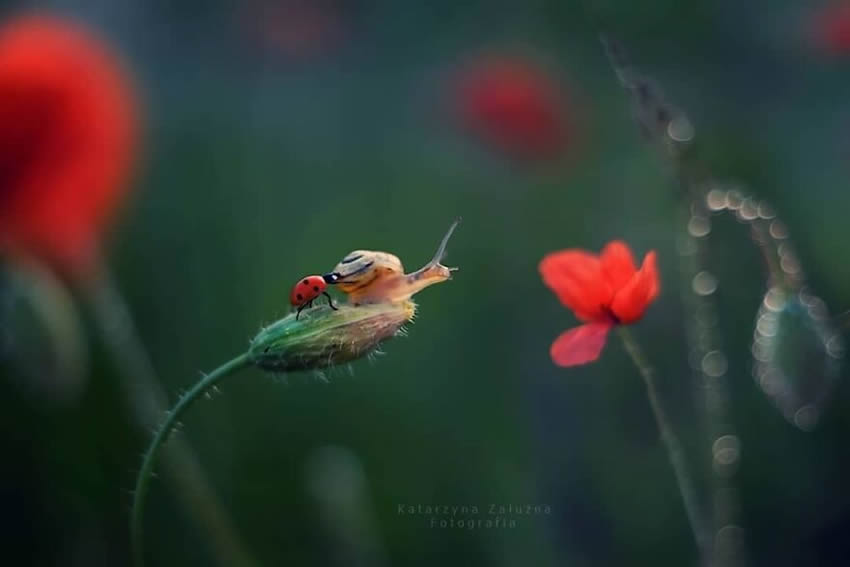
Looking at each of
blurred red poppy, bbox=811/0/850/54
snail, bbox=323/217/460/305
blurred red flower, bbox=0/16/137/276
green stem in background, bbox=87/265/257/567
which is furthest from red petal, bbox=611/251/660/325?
blurred red poppy, bbox=811/0/850/54

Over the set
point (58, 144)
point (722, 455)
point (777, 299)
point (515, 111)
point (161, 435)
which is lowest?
point (722, 455)

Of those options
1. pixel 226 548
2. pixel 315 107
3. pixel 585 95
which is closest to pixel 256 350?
pixel 226 548

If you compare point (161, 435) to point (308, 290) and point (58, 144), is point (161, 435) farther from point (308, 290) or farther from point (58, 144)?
point (58, 144)

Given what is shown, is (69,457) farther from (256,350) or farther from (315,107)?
(315,107)

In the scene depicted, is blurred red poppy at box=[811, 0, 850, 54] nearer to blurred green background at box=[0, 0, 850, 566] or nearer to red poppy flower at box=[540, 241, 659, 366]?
blurred green background at box=[0, 0, 850, 566]

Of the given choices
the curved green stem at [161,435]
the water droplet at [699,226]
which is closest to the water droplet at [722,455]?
the water droplet at [699,226]

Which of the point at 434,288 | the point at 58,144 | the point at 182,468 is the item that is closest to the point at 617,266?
the point at 182,468
